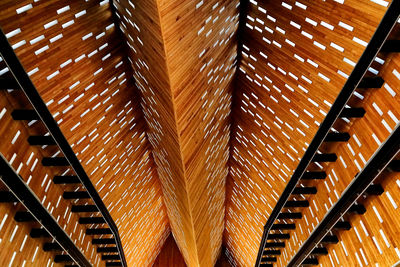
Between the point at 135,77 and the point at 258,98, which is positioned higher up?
the point at 258,98

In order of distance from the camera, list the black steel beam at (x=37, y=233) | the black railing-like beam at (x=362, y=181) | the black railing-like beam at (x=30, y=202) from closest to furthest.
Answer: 1. the black railing-like beam at (x=362, y=181)
2. the black railing-like beam at (x=30, y=202)
3. the black steel beam at (x=37, y=233)

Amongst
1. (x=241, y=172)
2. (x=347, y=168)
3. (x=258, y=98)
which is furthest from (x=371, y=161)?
(x=241, y=172)

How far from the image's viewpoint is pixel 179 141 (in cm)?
714

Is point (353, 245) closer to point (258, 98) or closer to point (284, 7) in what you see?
point (258, 98)

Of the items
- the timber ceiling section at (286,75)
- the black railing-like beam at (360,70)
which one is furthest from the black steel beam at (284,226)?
the black railing-like beam at (360,70)

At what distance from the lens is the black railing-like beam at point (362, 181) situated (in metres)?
4.00

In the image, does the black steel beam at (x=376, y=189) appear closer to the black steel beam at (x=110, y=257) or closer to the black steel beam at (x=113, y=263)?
the black steel beam at (x=110, y=257)

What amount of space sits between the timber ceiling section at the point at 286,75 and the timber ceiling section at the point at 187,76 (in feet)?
2.26

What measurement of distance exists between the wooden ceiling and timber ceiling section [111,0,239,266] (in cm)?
4

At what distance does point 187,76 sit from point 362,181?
393cm

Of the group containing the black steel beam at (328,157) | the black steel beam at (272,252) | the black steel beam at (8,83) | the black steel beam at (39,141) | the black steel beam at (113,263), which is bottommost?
the black steel beam at (113,263)

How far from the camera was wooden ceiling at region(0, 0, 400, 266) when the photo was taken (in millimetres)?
5211

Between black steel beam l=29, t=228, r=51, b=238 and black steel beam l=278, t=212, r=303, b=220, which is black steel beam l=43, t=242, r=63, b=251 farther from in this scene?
black steel beam l=278, t=212, r=303, b=220

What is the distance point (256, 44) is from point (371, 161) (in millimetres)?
4285
